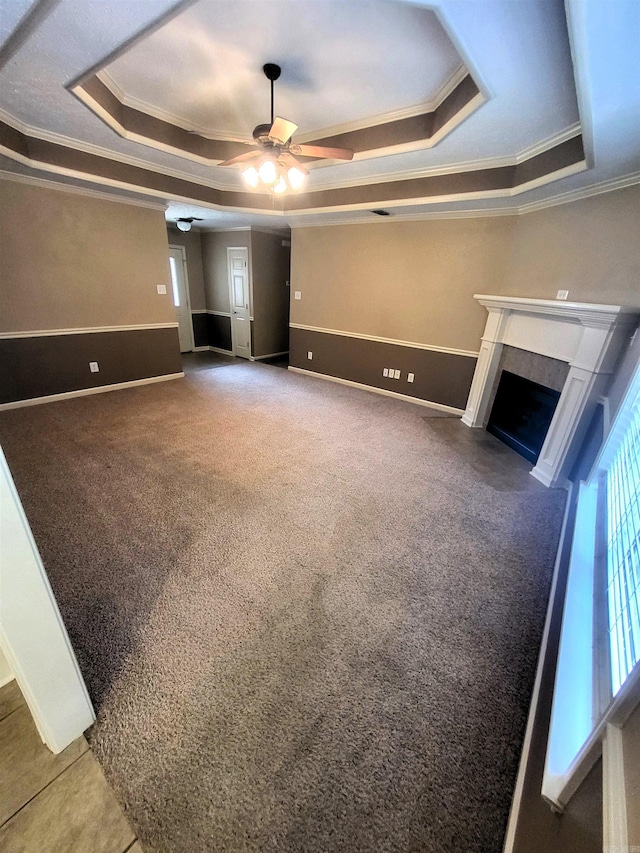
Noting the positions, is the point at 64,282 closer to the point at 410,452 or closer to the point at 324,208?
the point at 324,208

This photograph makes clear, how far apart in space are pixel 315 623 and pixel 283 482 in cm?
125

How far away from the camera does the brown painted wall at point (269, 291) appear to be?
19.7 ft

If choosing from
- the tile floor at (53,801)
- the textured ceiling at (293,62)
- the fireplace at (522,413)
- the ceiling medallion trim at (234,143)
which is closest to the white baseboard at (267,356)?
the ceiling medallion trim at (234,143)

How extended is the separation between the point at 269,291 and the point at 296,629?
610 centimetres

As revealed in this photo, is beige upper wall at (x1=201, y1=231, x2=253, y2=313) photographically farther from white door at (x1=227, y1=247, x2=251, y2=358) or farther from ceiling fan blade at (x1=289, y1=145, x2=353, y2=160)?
ceiling fan blade at (x1=289, y1=145, x2=353, y2=160)

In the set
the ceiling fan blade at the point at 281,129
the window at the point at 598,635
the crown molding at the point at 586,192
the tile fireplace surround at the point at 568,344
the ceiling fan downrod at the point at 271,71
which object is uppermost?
the ceiling fan downrod at the point at 271,71

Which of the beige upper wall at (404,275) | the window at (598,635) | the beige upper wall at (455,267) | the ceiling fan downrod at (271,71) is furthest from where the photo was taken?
the beige upper wall at (404,275)

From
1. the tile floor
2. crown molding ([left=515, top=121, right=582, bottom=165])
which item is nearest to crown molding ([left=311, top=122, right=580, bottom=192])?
crown molding ([left=515, top=121, right=582, bottom=165])

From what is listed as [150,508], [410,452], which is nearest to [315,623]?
[150,508]

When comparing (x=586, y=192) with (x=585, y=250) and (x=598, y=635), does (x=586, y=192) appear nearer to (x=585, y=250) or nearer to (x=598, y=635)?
(x=585, y=250)

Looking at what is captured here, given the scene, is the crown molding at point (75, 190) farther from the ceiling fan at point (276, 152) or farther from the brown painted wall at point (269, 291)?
the ceiling fan at point (276, 152)

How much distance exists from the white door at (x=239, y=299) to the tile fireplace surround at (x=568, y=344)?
4317 mm

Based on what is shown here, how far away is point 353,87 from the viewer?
238cm

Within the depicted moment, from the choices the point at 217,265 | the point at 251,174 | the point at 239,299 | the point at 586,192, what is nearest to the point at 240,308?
the point at 239,299
